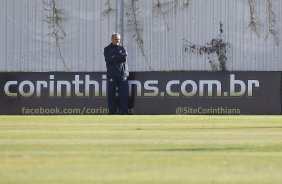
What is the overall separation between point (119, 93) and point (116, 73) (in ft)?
1.72

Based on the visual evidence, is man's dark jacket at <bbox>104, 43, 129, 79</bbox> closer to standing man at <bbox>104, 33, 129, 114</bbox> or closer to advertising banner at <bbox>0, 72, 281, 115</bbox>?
standing man at <bbox>104, 33, 129, 114</bbox>

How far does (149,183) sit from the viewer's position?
215 inches

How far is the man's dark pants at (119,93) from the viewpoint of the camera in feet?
60.6

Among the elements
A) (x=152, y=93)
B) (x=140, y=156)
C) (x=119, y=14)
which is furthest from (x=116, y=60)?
(x=140, y=156)

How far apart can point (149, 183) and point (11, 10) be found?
16111 millimetres

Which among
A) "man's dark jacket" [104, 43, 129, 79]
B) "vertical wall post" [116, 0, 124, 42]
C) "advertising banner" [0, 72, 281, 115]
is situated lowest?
"advertising banner" [0, 72, 281, 115]

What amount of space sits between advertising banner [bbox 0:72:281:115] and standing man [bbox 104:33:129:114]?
30 cm

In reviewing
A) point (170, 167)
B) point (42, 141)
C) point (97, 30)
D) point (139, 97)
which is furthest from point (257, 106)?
point (170, 167)

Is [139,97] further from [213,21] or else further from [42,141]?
[42,141]

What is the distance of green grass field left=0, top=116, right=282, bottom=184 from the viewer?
5816 millimetres

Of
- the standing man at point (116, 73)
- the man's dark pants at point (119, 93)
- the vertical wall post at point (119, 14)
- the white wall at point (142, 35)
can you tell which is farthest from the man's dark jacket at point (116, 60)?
the vertical wall post at point (119, 14)

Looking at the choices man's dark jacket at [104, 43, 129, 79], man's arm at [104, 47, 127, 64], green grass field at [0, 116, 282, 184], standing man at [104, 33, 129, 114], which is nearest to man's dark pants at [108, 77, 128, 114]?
standing man at [104, 33, 129, 114]

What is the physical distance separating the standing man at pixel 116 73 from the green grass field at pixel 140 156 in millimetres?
7023

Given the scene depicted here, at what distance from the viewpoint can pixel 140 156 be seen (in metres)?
7.38
